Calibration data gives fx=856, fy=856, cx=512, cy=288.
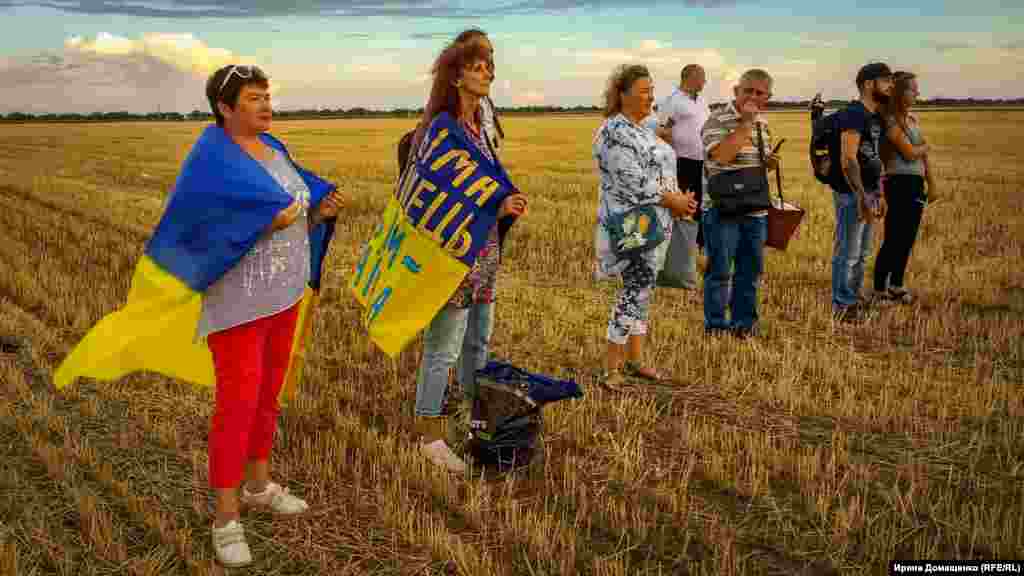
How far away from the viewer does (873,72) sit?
7.61m

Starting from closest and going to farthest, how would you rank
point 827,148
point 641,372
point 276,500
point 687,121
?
point 276,500
point 641,372
point 827,148
point 687,121

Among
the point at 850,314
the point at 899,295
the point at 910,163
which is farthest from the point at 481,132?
the point at 899,295

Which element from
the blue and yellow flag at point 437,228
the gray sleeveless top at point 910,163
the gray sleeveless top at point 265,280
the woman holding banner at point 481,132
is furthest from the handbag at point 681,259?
the gray sleeveless top at point 265,280

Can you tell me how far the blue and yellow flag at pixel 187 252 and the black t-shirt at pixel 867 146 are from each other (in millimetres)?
5599

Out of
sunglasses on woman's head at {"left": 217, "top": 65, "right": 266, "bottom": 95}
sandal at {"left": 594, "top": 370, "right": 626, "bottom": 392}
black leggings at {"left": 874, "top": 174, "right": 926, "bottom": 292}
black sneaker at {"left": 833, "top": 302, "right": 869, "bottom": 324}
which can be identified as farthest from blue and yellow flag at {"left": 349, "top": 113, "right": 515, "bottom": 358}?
black leggings at {"left": 874, "top": 174, "right": 926, "bottom": 292}

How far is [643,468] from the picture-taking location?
183 inches

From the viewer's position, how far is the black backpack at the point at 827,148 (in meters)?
7.71

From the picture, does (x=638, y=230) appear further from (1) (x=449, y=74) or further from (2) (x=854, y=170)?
(2) (x=854, y=170)

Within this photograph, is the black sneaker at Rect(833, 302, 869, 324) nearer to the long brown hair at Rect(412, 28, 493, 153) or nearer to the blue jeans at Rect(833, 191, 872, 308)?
the blue jeans at Rect(833, 191, 872, 308)

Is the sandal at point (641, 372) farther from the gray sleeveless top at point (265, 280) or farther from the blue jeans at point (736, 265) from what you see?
the gray sleeveless top at point (265, 280)

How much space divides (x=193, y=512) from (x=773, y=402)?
370cm

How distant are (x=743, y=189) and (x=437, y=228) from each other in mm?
3508

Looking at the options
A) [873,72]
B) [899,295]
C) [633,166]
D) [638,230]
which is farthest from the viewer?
[899,295]

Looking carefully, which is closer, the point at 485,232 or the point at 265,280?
the point at 265,280
